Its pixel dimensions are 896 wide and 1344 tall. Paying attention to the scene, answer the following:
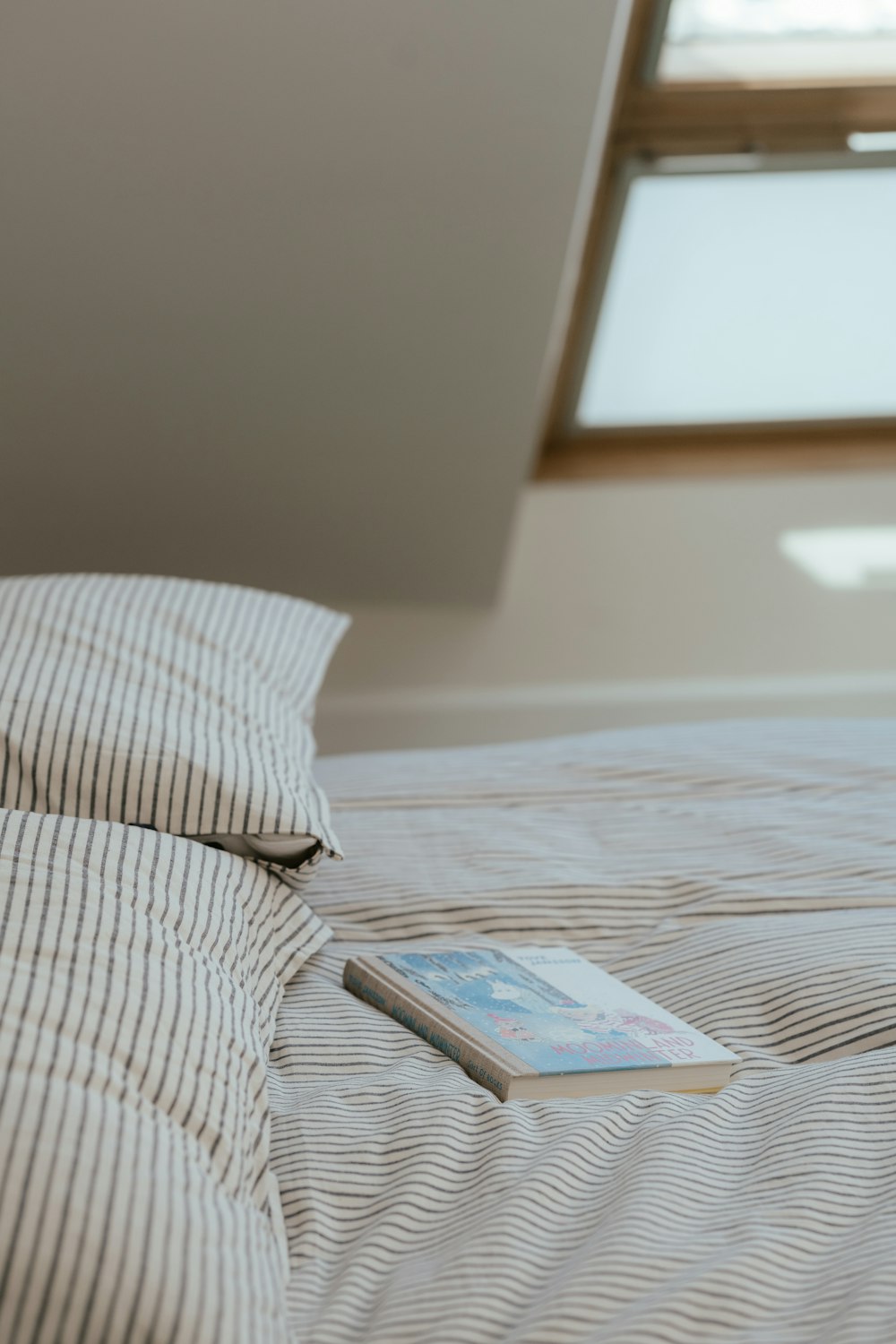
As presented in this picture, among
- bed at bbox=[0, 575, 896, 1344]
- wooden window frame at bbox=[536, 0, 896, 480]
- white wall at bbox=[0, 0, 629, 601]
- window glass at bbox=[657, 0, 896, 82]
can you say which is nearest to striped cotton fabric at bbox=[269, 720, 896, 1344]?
bed at bbox=[0, 575, 896, 1344]

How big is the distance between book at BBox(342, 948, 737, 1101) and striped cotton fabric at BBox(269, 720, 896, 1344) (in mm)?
22

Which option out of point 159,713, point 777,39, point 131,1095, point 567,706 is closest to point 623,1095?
point 131,1095

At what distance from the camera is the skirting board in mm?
2914

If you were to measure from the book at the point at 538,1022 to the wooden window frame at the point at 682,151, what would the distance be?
177 cm

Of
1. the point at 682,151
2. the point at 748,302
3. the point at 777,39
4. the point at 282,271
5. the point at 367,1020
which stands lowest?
the point at 367,1020

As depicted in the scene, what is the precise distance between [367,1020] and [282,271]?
139 cm

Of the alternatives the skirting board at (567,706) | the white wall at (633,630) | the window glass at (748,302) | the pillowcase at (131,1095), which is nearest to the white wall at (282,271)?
the white wall at (633,630)

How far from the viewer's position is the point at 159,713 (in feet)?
4.41

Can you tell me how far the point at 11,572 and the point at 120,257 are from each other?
0.78m

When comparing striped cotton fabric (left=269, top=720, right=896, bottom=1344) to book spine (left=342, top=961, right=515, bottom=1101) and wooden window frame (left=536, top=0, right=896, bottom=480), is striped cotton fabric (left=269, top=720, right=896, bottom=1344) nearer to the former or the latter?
book spine (left=342, top=961, right=515, bottom=1101)

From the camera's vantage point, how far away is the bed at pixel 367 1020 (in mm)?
729

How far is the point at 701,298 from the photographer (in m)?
2.83

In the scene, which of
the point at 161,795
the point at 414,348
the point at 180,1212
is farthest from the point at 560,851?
the point at 414,348

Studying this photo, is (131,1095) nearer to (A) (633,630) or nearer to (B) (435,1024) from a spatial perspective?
(B) (435,1024)
